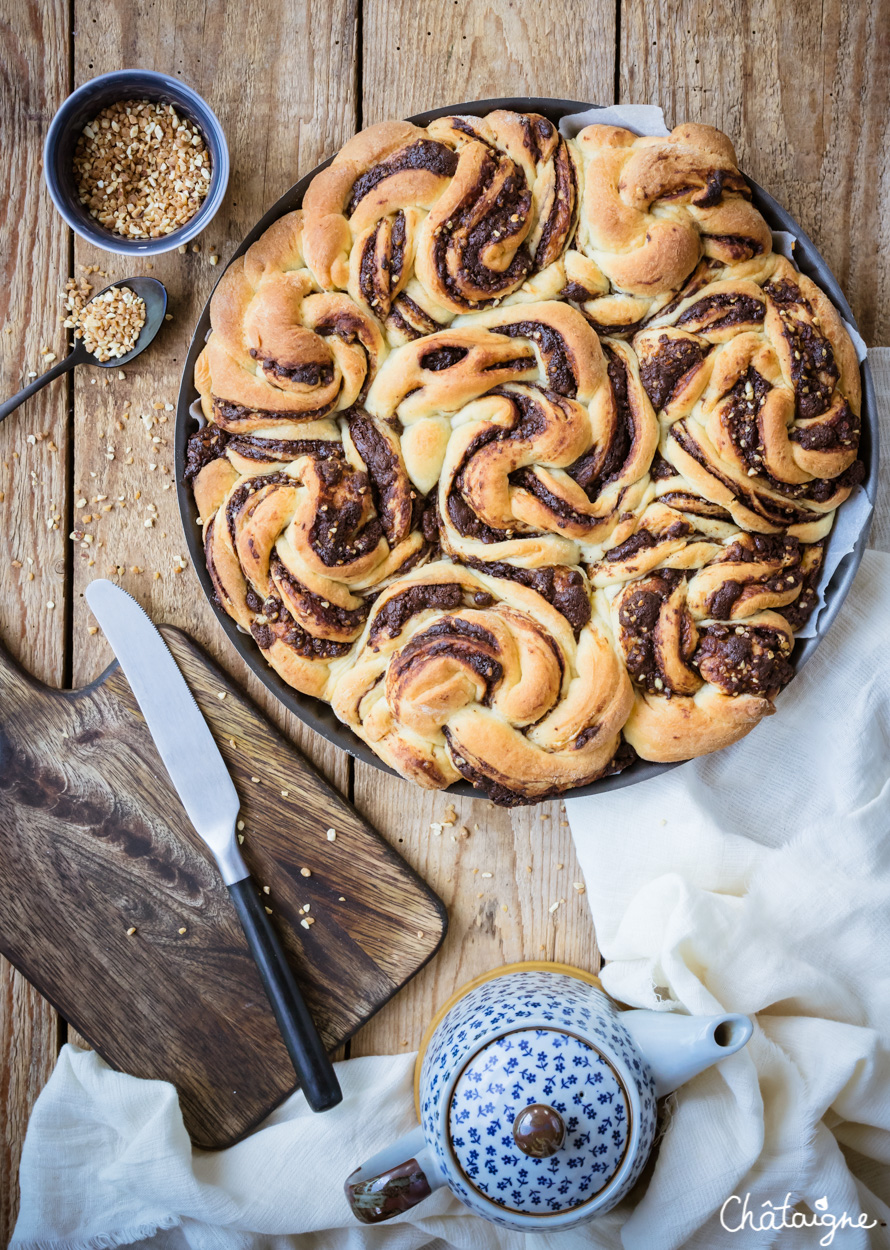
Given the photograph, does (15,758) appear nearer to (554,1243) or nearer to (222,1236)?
(222,1236)

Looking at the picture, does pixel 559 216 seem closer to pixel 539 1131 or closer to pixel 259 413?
pixel 259 413

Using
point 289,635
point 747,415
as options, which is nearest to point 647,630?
point 747,415

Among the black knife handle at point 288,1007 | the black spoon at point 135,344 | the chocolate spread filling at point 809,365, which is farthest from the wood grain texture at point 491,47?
the black knife handle at point 288,1007

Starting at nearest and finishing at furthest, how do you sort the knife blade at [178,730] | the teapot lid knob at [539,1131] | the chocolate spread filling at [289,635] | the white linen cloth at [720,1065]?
the teapot lid knob at [539,1131]
the chocolate spread filling at [289,635]
the white linen cloth at [720,1065]
the knife blade at [178,730]

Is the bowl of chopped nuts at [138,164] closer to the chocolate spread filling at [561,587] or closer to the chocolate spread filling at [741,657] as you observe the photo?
the chocolate spread filling at [561,587]

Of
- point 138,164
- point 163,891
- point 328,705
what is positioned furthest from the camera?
point 163,891

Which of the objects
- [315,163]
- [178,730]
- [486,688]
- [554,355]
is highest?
[315,163]
